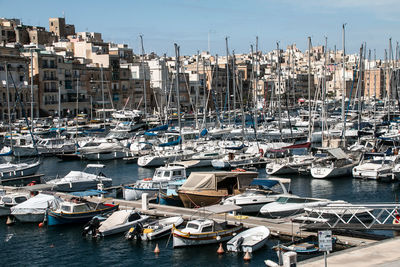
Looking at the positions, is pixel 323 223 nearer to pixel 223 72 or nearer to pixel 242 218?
pixel 242 218

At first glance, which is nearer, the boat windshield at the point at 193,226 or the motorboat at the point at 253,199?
the boat windshield at the point at 193,226

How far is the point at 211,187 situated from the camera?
95.1 ft

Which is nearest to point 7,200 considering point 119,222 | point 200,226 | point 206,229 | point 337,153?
point 119,222

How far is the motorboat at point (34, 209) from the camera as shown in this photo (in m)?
27.9

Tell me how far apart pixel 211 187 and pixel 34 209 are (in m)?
7.96

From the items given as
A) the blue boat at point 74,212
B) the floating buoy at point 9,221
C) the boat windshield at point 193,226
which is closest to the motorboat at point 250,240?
the boat windshield at point 193,226

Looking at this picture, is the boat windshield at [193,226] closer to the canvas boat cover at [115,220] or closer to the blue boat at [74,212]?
the canvas boat cover at [115,220]

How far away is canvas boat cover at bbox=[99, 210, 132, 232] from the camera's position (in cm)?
2542

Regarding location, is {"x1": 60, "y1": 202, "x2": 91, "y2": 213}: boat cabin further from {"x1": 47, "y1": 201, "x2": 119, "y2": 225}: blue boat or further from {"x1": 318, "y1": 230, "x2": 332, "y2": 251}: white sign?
{"x1": 318, "y1": 230, "x2": 332, "y2": 251}: white sign

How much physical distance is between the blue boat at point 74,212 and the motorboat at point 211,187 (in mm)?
3600

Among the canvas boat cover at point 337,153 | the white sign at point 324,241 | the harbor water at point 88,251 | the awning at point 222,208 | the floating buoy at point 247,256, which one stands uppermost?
the white sign at point 324,241

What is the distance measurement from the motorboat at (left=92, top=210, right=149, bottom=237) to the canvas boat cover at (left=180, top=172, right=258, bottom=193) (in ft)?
12.3

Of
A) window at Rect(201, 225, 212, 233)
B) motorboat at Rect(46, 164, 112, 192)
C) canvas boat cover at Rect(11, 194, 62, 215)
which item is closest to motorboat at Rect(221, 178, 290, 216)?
window at Rect(201, 225, 212, 233)

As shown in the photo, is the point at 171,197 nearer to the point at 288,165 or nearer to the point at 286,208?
the point at 286,208
